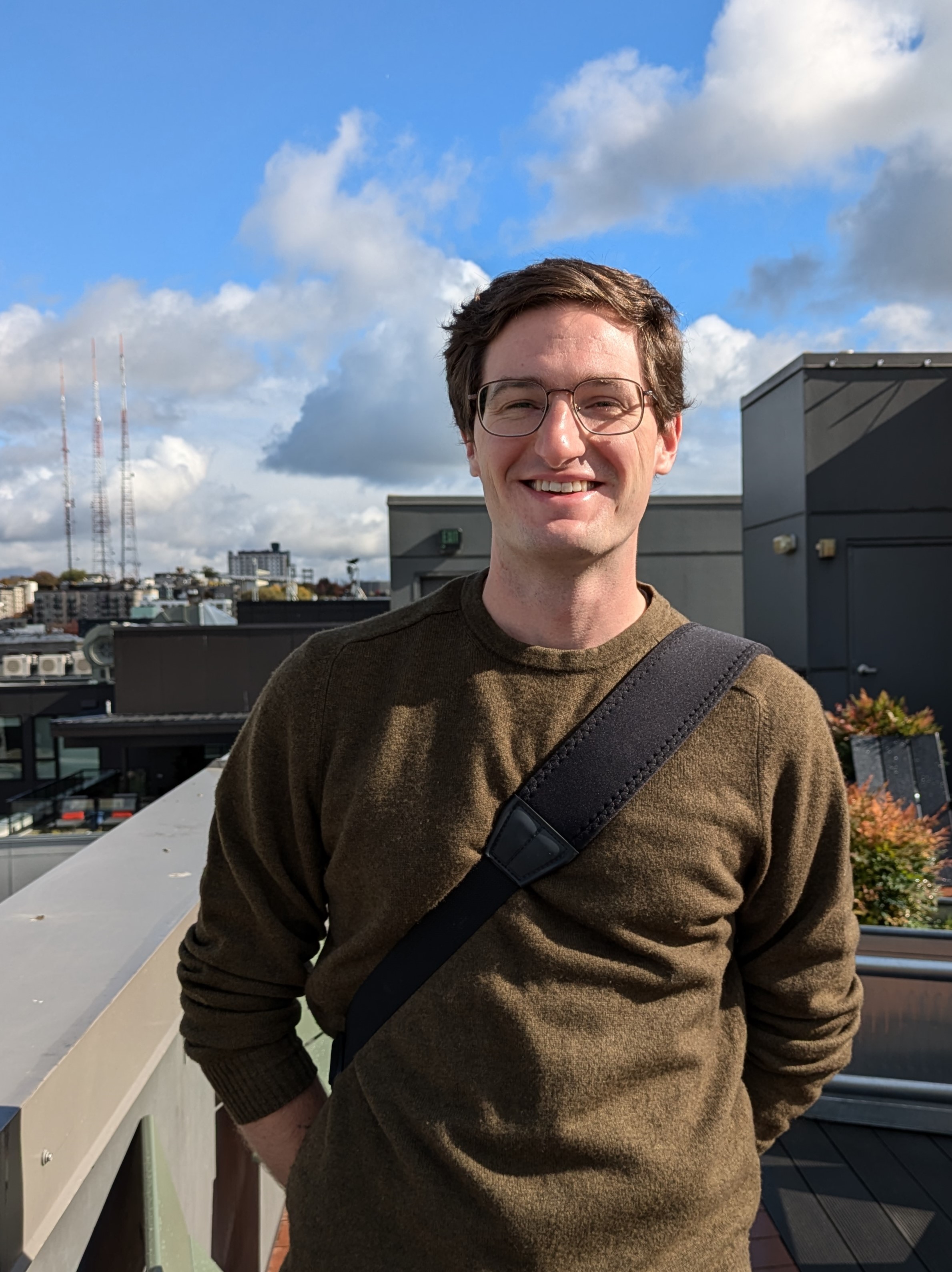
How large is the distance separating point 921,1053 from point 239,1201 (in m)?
2.66

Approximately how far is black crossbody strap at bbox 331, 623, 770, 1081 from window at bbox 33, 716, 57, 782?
88.5 feet

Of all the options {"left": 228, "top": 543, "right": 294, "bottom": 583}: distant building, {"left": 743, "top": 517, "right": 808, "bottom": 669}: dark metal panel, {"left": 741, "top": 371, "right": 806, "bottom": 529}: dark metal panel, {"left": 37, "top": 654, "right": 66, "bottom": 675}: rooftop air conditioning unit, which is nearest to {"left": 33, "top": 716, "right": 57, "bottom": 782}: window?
{"left": 37, "top": 654, "right": 66, "bottom": 675}: rooftop air conditioning unit

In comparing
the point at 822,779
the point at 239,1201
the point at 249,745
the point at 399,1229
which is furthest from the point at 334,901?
the point at 239,1201

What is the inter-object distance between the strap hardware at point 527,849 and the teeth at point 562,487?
0.52 meters

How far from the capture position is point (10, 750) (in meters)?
26.4

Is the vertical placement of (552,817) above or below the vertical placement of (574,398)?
below

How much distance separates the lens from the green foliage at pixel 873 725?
7379mm

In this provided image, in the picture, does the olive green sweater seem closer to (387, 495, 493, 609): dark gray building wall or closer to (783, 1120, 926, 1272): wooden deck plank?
(783, 1120, 926, 1272): wooden deck plank

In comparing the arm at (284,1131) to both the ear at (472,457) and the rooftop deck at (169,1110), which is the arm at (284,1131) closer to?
the rooftop deck at (169,1110)

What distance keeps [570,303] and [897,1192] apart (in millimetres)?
3260

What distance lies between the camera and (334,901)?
1.58 m

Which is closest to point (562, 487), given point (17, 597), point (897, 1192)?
point (897, 1192)

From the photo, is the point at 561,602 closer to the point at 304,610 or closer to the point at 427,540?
the point at 427,540

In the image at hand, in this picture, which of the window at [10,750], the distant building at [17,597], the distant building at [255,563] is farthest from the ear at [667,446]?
the distant building at [17,597]
